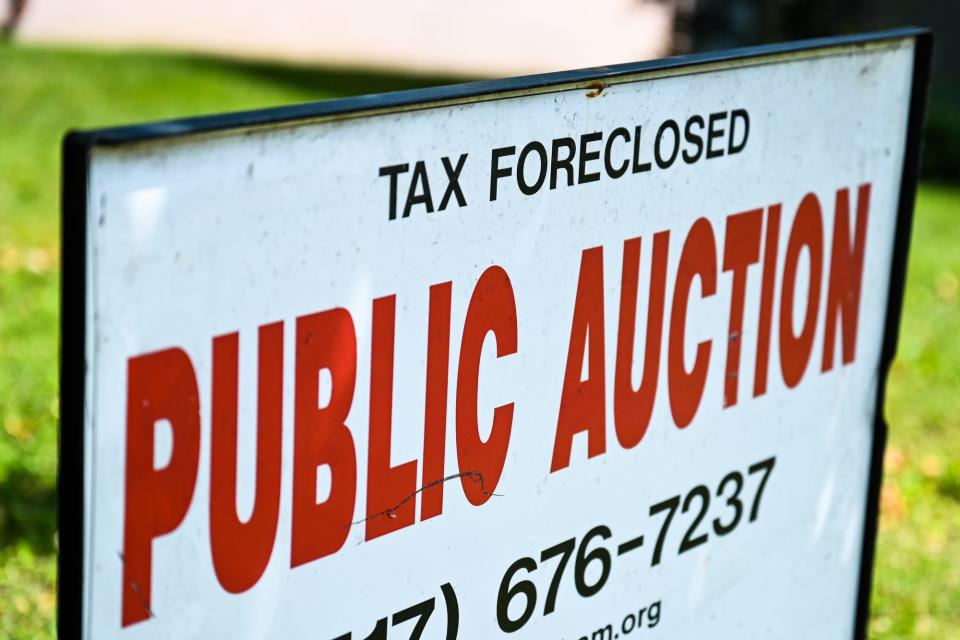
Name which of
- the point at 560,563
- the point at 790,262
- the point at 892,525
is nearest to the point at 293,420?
the point at 560,563

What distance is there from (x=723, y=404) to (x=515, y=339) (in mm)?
611

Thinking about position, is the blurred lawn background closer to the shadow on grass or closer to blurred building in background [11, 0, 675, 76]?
the shadow on grass

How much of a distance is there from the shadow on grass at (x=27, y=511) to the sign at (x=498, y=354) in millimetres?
2544

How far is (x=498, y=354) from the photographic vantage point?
2.04 meters

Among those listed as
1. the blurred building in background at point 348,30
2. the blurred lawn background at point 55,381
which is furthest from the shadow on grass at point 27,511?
the blurred building in background at point 348,30

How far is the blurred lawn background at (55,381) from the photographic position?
4309mm

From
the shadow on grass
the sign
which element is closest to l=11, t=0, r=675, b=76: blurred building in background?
the shadow on grass

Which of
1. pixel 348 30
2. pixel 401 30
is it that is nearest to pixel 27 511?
pixel 401 30

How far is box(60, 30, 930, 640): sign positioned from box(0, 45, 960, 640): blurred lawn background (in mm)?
1830

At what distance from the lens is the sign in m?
1.57

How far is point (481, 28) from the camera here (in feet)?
54.9

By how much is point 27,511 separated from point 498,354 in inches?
118

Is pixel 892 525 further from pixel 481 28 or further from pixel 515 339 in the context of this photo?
pixel 481 28

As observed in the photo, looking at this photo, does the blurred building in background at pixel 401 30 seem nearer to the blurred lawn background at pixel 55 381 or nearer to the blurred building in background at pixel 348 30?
the blurred building in background at pixel 348 30
